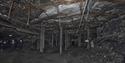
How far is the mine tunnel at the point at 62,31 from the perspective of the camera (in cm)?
529

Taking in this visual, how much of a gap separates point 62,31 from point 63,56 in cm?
105

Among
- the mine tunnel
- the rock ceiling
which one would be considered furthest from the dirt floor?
the rock ceiling

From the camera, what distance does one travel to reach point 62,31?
735 centimetres

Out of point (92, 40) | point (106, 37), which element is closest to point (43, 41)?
point (92, 40)

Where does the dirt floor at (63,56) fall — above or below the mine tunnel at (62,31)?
below

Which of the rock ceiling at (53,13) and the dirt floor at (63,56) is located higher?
the rock ceiling at (53,13)

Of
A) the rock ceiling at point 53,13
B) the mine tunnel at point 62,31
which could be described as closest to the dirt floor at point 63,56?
the mine tunnel at point 62,31

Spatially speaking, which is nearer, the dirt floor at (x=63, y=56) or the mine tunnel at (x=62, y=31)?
the mine tunnel at (x=62, y=31)

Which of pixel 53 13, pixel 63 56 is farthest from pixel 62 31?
pixel 53 13

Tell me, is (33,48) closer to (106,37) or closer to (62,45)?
(62,45)

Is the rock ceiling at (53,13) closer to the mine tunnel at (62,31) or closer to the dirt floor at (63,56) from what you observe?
the mine tunnel at (62,31)

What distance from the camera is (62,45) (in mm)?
7598

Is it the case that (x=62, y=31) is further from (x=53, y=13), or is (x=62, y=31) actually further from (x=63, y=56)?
(x=53, y=13)

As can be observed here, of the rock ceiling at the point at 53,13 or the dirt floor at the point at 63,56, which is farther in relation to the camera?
the dirt floor at the point at 63,56
